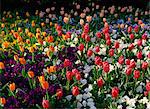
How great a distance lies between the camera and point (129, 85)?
4973 mm

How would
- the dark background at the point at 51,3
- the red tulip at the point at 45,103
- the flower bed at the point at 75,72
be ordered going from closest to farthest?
the red tulip at the point at 45,103 < the flower bed at the point at 75,72 < the dark background at the point at 51,3

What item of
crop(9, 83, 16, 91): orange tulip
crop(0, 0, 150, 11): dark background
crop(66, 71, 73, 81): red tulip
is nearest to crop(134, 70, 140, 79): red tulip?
crop(66, 71, 73, 81): red tulip

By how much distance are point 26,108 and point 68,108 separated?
46cm

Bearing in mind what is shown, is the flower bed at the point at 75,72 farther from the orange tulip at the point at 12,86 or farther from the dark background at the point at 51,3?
the dark background at the point at 51,3

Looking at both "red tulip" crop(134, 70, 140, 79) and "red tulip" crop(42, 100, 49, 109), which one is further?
"red tulip" crop(134, 70, 140, 79)

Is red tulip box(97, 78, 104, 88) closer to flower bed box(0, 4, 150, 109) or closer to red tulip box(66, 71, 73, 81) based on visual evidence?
flower bed box(0, 4, 150, 109)

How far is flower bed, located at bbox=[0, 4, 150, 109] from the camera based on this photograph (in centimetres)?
466

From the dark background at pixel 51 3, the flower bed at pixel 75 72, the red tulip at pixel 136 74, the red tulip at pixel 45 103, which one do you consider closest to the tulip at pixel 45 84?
the flower bed at pixel 75 72

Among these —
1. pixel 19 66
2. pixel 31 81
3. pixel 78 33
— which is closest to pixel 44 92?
pixel 31 81

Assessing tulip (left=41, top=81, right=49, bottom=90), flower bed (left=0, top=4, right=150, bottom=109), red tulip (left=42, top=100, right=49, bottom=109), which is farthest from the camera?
flower bed (left=0, top=4, right=150, bottom=109)

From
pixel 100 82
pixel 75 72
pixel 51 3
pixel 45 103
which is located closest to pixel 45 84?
pixel 45 103

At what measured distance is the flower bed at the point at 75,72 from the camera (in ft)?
15.3

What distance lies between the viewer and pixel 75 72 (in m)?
4.83

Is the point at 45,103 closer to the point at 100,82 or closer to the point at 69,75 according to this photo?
the point at 69,75
